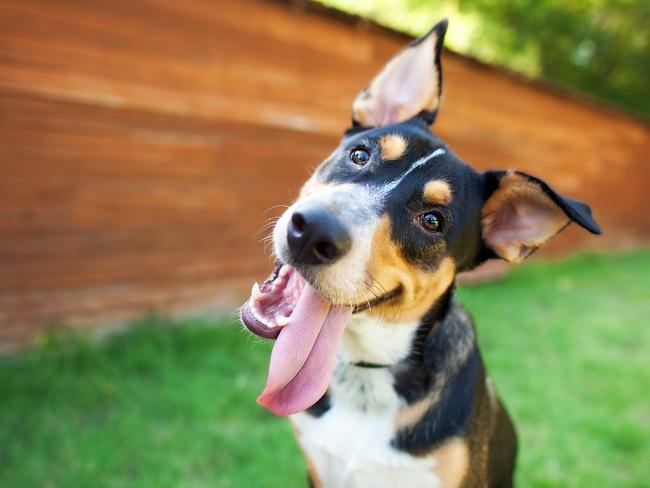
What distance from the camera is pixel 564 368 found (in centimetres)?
554

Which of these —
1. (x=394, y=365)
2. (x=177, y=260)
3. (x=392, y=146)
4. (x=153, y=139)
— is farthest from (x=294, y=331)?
(x=177, y=260)

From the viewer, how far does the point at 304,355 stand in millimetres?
2004

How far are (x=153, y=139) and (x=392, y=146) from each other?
3442mm

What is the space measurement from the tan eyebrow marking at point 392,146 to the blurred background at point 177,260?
2.37 meters

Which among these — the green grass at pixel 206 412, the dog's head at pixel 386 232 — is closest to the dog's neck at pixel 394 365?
the dog's head at pixel 386 232

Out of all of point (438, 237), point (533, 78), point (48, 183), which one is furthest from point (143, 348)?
point (533, 78)

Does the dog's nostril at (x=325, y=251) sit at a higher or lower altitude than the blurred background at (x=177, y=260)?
higher

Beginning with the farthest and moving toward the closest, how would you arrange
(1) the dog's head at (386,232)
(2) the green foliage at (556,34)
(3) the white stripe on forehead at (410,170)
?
(2) the green foliage at (556,34) → (3) the white stripe on forehead at (410,170) → (1) the dog's head at (386,232)

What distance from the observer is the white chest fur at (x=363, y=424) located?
224cm

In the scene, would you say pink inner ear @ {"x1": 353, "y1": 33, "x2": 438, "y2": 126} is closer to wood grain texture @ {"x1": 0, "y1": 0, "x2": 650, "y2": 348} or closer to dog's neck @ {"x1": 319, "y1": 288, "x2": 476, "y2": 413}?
dog's neck @ {"x1": 319, "y1": 288, "x2": 476, "y2": 413}

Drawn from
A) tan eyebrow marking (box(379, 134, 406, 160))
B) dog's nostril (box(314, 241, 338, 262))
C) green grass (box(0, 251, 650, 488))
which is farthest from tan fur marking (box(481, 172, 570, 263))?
green grass (box(0, 251, 650, 488))

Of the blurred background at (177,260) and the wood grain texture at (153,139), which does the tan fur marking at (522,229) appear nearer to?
the blurred background at (177,260)

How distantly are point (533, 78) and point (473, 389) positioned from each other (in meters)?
8.78

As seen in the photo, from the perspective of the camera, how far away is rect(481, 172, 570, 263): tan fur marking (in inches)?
89.0
